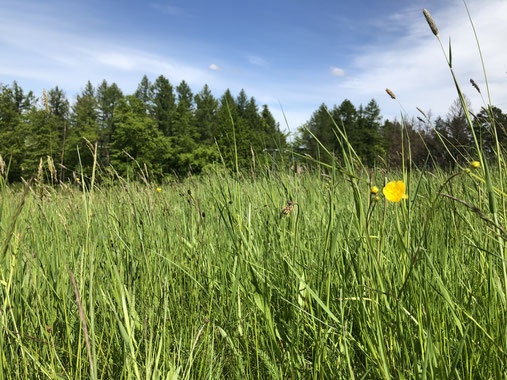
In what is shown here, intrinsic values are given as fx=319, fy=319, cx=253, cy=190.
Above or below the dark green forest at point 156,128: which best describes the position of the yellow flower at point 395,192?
below

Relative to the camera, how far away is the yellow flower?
2.30 feet

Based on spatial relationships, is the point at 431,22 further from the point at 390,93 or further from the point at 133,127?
the point at 133,127

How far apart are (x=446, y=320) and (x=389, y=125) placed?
6284 cm

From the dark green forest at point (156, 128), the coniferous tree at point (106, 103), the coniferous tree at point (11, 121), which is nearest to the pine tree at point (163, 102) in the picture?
the dark green forest at point (156, 128)

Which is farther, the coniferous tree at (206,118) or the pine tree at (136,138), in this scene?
the coniferous tree at (206,118)

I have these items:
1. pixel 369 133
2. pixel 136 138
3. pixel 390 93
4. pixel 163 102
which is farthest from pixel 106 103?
pixel 390 93

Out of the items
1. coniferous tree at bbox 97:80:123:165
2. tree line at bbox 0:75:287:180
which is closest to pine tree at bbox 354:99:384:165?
tree line at bbox 0:75:287:180

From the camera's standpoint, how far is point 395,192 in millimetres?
729

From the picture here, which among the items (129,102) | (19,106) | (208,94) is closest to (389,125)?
(208,94)

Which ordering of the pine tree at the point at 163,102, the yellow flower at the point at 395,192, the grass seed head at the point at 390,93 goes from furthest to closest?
1. the pine tree at the point at 163,102
2. the grass seed head at the point at 390,93
3. the yellow flower at the point at 395,192

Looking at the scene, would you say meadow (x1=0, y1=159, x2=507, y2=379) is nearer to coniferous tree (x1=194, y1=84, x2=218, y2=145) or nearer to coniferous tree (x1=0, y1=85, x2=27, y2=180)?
coniferous tree (x1=0, y1=85, x2=27, y2=180)

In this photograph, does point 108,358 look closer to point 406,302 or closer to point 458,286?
point 406,302

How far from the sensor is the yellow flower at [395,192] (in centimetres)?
70

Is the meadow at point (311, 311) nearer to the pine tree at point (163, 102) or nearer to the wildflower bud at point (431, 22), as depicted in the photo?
the wildflower bud at point (431, 22)
